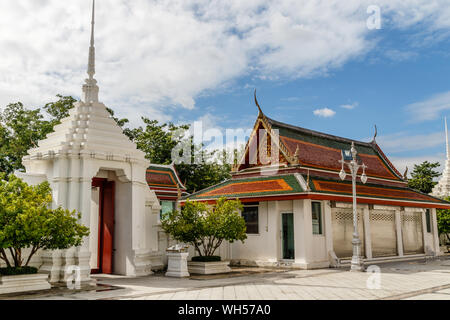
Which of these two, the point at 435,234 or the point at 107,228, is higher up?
the point at 107,228

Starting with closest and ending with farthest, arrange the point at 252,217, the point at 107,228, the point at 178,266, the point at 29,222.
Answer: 1. the point at 29,222
2. the point at 178,266
3. the point at 107,228
4. the point at 252,217

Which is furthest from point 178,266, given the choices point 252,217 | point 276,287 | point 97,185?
point 252,217

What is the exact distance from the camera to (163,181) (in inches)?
1320

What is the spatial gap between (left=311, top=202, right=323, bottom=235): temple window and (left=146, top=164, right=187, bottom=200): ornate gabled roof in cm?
1552

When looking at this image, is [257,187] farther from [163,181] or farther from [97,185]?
[163,181]

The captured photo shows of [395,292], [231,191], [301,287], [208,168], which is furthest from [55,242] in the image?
[208,168]

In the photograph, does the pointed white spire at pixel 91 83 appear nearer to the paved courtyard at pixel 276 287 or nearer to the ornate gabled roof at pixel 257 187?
the paved courtyard at pixel 276 287

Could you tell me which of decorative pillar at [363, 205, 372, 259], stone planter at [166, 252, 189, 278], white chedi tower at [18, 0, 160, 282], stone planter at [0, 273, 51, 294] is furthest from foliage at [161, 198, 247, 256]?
decorative pillar at [363, 205, 372, 259]

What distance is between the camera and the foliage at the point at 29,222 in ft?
35.9

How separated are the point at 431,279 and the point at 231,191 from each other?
30.8ft

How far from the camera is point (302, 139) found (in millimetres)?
22234

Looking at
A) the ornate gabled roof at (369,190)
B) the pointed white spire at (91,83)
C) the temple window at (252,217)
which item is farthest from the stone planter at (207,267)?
the pointed white spire at (91,83)

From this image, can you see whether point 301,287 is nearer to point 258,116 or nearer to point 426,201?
point 258,116

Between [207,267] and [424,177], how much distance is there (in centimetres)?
3487
